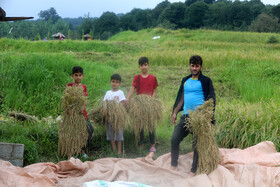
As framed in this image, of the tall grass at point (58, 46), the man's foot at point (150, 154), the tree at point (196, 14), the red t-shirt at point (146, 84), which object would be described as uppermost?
the tree at point (196, 14)

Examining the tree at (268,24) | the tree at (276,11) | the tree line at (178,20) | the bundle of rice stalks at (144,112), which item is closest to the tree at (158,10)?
the tree line at (178,20)

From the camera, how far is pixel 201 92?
12.6 ft

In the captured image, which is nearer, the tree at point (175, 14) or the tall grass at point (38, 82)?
the tall grass at point (38, 82)

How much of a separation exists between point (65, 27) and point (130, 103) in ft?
92.4

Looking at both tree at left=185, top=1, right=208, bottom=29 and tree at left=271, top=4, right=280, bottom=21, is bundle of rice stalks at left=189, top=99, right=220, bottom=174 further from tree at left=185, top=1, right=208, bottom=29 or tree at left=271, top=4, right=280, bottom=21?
tree at left=185, top=1, right=208, bottom=29

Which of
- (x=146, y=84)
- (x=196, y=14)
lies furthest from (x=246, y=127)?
(x=196, y=14)

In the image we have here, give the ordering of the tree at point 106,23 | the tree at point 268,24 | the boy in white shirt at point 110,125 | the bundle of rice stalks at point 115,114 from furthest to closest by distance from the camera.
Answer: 1. the tree at point 106,23
2. the tree at point 268,24
3. the boy in white shirt at point 110,125
4. the bundle of rice stalks at point 115,114

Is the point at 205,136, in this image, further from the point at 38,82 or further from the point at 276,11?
the point at 276,11

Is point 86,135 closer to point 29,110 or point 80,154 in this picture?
point 80,154

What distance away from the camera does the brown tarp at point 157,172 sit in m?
3.32

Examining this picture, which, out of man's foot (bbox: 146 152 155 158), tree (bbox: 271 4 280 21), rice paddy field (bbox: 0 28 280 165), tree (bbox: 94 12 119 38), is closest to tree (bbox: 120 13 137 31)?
tree (bbox: 94 12 119 38)

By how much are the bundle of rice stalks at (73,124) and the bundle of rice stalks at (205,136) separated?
155 cm

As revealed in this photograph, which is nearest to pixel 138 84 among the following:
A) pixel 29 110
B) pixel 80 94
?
pixel 80 94

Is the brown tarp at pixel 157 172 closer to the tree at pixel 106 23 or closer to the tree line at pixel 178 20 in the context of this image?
the tree line at pixel 178 20
